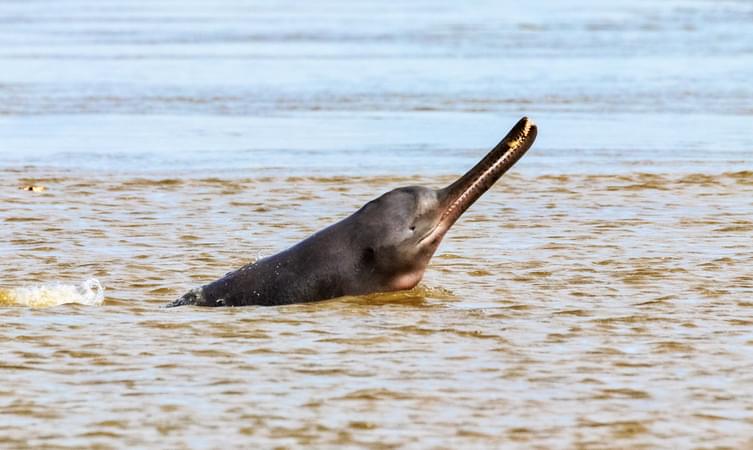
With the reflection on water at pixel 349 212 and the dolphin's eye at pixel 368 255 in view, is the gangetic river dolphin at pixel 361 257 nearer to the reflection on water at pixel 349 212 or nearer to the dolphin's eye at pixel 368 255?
the dolphin's eye at pixel 368 255

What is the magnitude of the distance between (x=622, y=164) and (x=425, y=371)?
37.4 feet

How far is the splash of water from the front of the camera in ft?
36.4

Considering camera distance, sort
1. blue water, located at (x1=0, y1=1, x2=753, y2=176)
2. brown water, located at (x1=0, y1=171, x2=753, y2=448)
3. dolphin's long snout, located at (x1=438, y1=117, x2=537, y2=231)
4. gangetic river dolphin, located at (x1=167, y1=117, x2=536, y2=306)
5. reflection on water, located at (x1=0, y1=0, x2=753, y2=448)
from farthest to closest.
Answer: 1. blue water, located at (x1=0, y1=1, x2=753, y2=176)
2. dolphin's long snout, located at (x1=438, y1=117, x2=537, y2=231)
3. gangetic river dolphin, located at (x1=167, y1=117, x2=536, y2=306)
4. reflection on water, located at (x1=0, y1=0, x2=753, y2=448)
5. brown water, located at (x1=0, y1=171, x2=753, y2=448)

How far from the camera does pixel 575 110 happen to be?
995 inches

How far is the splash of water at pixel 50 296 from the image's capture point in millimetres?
11090

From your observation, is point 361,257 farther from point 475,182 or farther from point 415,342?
point 415,342

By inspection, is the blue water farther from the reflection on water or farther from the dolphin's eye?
the dolphin's eye

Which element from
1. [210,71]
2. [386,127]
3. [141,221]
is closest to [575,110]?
[386,127]

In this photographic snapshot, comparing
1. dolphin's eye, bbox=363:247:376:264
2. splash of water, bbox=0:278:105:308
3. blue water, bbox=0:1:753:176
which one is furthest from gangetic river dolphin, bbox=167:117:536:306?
blue water, bbox=0:1:753:176

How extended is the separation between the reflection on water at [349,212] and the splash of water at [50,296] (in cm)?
3

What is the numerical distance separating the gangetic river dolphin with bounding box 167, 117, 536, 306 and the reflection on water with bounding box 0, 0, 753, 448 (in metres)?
0.19

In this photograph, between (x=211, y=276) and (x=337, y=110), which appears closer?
(x=211, y=276)

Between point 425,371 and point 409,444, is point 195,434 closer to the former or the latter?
point 409,444

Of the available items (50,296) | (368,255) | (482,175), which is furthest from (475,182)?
(50,296)
